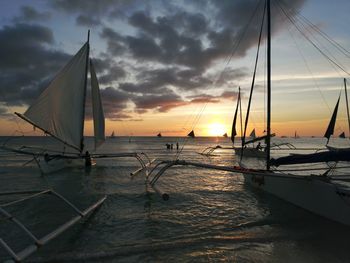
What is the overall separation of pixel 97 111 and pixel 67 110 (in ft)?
12.8

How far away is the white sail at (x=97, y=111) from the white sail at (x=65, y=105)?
205cm

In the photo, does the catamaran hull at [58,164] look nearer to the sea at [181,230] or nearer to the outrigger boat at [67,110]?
the outrigger boat at [67,110]

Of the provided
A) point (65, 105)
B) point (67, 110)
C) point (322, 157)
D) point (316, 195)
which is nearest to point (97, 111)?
point (67, 110)

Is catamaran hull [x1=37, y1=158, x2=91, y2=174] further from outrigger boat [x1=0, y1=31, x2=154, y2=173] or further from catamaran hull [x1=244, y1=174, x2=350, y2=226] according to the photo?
catamaran hull [x1=244, y1=174, x2=350, y2=226]

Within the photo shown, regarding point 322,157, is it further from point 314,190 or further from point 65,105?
point 65,105

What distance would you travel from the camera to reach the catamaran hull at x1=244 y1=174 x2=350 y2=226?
945cm

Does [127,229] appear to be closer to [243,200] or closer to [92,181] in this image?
[243,200]

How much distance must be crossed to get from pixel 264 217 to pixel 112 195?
25.1ft

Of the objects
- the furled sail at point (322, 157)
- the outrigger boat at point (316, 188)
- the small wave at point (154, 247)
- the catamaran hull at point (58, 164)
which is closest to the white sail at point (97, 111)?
the catamaran hull at point (58, 164)

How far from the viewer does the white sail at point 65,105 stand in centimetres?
1822

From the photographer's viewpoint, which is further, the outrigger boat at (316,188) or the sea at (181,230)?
the outrigger boat at (316,188)

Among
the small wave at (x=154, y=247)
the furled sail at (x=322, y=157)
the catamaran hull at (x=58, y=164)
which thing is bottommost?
the small wave at (x=154, y=247)

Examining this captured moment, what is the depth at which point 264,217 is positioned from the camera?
431 inches

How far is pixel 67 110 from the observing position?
2006 cm
